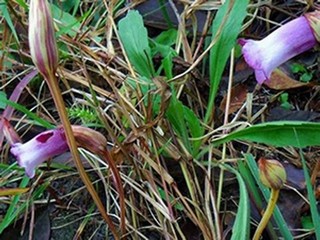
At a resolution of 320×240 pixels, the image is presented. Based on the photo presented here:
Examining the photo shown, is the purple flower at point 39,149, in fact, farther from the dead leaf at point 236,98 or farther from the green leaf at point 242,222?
the dead leaf at point 236,98

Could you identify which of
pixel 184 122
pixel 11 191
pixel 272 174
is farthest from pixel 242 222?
pixel 11 191

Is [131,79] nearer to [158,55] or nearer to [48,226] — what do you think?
[158,55]

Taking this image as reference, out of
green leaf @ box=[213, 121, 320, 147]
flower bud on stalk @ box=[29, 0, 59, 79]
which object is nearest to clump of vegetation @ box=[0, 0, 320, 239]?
green leaf @ box=[213, 121, 320, 147]

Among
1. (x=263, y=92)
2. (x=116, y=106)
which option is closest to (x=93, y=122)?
(x=116, y=106)

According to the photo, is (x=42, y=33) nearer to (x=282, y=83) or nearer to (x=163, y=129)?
(x=163, y=129)

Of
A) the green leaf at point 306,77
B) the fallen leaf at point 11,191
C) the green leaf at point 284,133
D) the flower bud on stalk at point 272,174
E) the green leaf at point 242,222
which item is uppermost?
the fallen leaf at point 11,191

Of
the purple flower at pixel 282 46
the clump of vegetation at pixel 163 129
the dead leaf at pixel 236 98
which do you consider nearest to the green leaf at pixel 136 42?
the clump of vegetation at pixel 163 129
